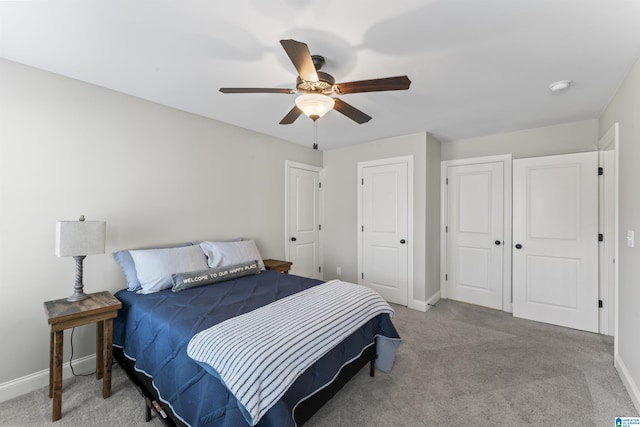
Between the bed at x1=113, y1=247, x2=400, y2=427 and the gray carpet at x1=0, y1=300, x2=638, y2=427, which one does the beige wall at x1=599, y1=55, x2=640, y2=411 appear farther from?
the bed at x1=113, y1=247, x2=400, y2=427

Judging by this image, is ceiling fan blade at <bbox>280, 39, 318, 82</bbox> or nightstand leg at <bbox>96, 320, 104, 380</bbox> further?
nightstand leg at <bbox>96, 320, 104, 380</bbox>

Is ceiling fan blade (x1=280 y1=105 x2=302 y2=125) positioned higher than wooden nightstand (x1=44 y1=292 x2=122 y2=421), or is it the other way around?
ceiling fan blade (x1=280 y1=105 x2=302 y2=125)

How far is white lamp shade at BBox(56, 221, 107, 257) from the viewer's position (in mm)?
1915

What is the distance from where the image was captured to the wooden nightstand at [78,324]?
180cm

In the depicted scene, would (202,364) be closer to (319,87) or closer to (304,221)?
(319,87)

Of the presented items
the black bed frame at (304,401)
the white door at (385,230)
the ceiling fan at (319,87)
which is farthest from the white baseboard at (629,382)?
the ceiling fan at (319,87)

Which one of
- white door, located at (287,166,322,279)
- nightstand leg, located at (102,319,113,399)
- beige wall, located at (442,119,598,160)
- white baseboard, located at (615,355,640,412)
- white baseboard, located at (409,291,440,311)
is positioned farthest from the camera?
white door, located at (287,166,322,279)

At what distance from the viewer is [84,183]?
2.33m

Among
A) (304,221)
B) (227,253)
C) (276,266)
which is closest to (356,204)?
(304,221)

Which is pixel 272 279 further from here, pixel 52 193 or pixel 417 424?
pixel 52 193

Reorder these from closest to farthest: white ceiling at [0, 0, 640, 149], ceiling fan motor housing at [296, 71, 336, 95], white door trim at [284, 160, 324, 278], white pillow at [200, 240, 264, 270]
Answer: white ceiling at [0, 0, 640, 149] → ceiling fan motor housing at [296, 71, 336, 95] → white pillow at [200, 240, 264, 270] → white door trim at [284, 160, 324, 278]

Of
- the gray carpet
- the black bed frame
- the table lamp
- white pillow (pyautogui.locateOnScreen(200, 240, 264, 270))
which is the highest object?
the table lamp

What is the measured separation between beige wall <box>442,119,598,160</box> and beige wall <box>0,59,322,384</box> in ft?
10.7

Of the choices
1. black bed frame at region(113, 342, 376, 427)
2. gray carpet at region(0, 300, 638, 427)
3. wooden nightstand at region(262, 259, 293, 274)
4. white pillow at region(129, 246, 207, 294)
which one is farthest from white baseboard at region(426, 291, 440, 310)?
white pillow at region(129, 246, 207, 294)
